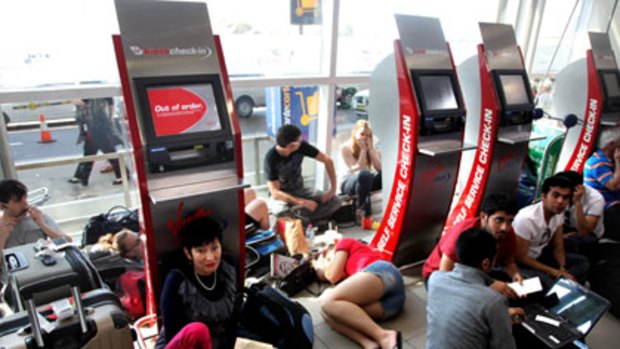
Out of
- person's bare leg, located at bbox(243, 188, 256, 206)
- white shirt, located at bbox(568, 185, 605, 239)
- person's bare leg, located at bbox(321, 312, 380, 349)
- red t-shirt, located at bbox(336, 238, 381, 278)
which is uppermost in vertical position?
person's bare leg, located at bbox(243, 188, 256, 206)

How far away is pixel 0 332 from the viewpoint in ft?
5.65

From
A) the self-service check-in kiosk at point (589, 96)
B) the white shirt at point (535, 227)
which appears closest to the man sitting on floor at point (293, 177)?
the white shirt at point (535, 227)

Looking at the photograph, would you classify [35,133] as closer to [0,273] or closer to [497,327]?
[0,273]

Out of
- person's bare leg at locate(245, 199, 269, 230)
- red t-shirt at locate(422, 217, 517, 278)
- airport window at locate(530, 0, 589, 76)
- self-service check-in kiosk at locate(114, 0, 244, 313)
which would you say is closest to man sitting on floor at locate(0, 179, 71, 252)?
self-service check-in kiosk at locate(114, 0, 244, 313)

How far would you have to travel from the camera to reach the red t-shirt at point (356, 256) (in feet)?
9.29

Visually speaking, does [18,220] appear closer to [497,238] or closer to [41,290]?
[41,290]

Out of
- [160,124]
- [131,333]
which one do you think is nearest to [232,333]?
[131,333]

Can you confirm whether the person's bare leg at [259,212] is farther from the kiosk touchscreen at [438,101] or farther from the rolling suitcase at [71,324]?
A: the rolling suitcase at [71,324]

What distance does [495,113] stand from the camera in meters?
3.32

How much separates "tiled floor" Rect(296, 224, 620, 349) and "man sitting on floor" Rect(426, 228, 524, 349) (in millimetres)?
727

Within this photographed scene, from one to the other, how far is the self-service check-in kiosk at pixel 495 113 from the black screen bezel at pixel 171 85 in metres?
2.19

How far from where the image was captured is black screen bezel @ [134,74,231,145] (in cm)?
200

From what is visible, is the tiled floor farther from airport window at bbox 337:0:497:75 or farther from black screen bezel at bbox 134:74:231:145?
airport window at bbox 337:0:497:75

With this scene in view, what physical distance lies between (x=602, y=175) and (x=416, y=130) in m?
2.20
